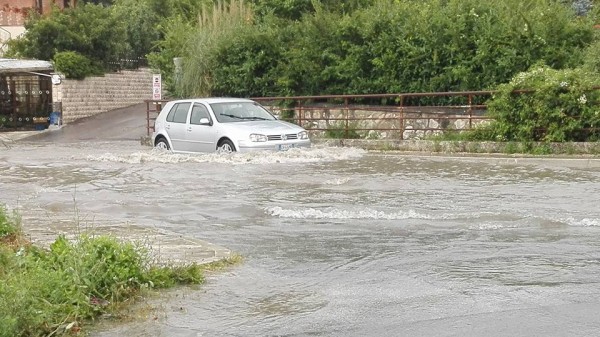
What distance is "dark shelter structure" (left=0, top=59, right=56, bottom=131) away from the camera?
123 ft

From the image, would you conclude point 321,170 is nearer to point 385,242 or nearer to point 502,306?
point 385,242

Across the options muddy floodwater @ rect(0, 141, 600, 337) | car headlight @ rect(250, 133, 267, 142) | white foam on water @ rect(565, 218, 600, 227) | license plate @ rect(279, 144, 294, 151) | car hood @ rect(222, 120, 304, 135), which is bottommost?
muddy floodwater @ rect(0, 141, 600, 337)

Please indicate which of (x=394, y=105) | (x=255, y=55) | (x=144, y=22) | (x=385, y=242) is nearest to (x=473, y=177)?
(x=385, y=242)

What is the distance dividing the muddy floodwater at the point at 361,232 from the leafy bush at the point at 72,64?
18975mm

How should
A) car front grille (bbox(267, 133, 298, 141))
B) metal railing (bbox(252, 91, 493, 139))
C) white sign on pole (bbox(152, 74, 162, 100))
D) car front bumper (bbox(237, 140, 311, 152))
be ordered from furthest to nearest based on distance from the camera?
white sign on pole (bbox(152, 74, 162, 100)) → metal railing (bbox(252, 91, 493, 139)) → car front grille (bbox(267, 133, 298, 141)) → car front bumper (bbox(237, 140, 311, 152))

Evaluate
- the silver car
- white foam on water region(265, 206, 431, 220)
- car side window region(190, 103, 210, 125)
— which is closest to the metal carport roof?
the silver car

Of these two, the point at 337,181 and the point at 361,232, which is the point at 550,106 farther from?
the point at 361,232

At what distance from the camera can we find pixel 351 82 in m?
25.7

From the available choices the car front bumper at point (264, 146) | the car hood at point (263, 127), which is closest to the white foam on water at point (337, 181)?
the car front bumper at point (264, 146)

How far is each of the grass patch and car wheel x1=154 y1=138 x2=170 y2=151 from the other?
13.7 m

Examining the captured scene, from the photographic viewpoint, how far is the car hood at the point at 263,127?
20.0 m

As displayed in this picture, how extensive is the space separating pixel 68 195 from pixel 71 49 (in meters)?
27.1

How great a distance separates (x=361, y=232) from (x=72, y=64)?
30.7 meters

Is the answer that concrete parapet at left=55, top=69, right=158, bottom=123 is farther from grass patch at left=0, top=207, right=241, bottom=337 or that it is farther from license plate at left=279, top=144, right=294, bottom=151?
grass patch at left=0, top=207, right=241, bottom=337
